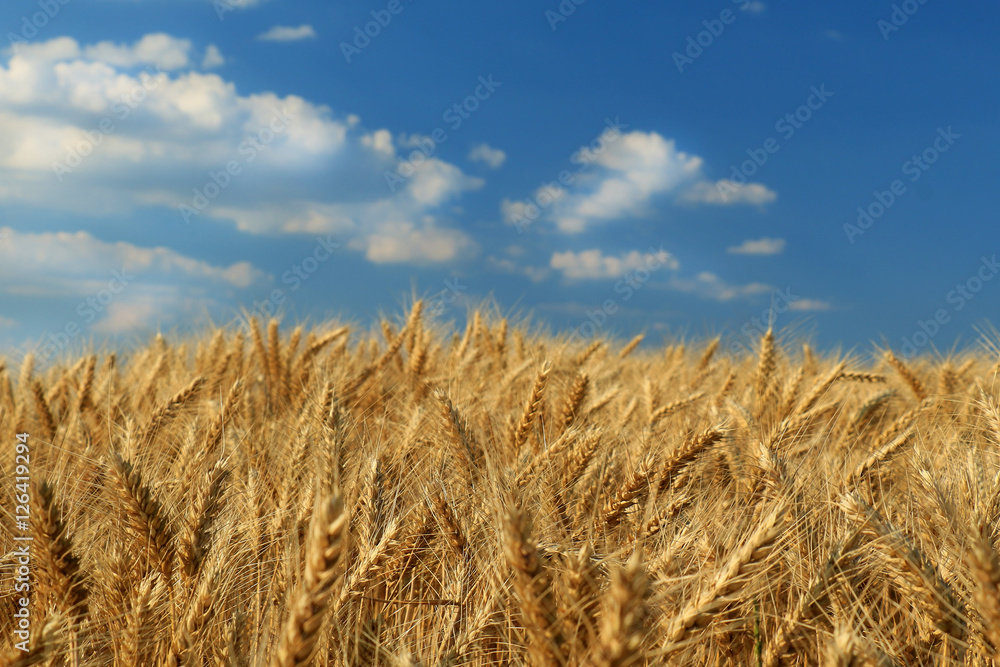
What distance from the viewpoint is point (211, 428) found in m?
2.63

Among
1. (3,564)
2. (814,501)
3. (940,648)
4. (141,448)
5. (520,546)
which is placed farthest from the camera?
(141,448)

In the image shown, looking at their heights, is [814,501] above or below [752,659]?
above

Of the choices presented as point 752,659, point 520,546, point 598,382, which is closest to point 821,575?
point 752,659

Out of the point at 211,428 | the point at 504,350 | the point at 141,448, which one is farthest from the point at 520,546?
the point at 504,350

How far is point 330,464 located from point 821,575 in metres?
1.41

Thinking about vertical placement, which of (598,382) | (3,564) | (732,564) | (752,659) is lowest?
(752,659)

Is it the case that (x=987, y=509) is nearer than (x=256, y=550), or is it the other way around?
(x=987, y=509)

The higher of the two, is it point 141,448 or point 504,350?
point 504,350

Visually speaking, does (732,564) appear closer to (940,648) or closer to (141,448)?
(940,648)

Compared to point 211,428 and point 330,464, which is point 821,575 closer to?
point 330,464

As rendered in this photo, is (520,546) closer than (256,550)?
Yes

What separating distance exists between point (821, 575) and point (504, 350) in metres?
4.02

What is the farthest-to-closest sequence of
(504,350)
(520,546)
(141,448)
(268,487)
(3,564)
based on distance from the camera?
(504,350) → (141,448) → (268,487) → (3,564) → (520,546)

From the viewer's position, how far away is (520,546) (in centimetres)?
107
